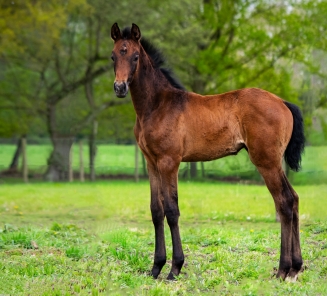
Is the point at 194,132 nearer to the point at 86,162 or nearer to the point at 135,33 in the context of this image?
the point at 135,33

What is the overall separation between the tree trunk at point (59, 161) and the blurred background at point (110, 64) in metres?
0.04

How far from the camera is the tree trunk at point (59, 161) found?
2275cm

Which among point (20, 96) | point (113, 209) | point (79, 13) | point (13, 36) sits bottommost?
point (113, 209)

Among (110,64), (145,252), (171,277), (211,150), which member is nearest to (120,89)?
(211,150)

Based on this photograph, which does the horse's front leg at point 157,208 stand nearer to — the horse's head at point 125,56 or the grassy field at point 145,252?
the grassy field at point 145,252

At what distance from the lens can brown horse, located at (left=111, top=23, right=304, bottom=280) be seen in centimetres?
602

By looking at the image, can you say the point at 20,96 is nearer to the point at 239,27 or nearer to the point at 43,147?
the point at 43,147

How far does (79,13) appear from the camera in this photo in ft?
74.3

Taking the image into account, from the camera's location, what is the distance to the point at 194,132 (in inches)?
248

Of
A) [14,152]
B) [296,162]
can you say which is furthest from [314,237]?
[14,152]

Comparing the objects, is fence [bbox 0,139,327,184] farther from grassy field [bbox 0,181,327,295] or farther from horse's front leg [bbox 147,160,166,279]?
horse's front leg [bbox 147,160,166,279]

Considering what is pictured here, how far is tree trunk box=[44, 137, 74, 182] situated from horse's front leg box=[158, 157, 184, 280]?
17018 mm

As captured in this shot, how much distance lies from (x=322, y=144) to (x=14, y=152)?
14912 mm

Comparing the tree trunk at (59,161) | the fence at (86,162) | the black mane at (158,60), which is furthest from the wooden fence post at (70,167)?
the black mane at (158,60)
